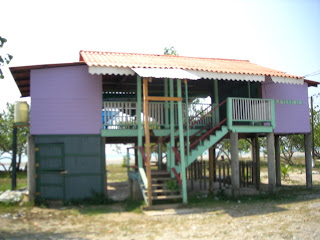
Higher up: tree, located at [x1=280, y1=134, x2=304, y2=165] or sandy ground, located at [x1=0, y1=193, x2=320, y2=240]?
tree, located at [x1=280, y1=134, x2=304, y2=165]

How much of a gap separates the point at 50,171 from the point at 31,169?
2.06 feet

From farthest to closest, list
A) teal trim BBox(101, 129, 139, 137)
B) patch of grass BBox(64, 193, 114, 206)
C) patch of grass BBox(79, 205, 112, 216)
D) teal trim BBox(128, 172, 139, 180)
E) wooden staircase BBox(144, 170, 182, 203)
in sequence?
teal trim BBox(101, 129, 139, 137)
teal trim BBox(128, 172, 139, 180)
patch of grass BBox(64, 193, 114, 206)
wooden staircase BBox(144, 170, 182, 203)
patch of grass BBox(79, 205, 112, 216)

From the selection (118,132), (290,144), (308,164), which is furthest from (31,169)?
(290,144)

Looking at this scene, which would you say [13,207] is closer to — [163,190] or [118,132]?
[118,132]

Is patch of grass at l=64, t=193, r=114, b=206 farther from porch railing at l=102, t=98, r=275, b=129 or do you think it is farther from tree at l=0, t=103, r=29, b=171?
tree at l=0, t=103, r=29, b=171

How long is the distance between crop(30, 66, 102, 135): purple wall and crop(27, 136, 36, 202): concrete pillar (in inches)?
17.7

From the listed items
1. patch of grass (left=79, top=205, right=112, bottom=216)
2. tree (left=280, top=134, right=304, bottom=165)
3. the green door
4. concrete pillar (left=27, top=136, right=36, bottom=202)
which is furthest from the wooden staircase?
tree (left=280, top=134, right=304, bottom=165)

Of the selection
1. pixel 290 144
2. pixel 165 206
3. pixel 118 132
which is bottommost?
pixel 165 206

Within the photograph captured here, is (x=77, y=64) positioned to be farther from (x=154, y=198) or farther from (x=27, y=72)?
(x=154, y=198)

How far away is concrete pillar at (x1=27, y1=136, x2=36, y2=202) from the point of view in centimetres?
1159

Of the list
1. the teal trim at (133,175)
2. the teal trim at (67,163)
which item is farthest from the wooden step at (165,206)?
the teal trim at (67,163)

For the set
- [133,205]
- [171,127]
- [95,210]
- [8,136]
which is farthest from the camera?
[8,136]

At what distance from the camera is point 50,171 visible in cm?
1181

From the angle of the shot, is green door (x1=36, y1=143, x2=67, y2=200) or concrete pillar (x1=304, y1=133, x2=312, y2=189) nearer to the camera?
green door (x1=36, y1=143, x2=67, y2=200)
